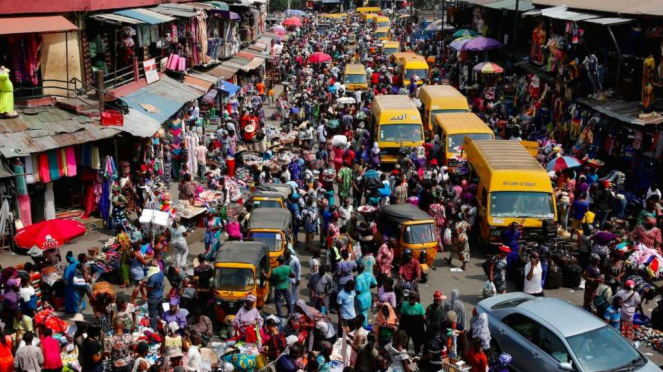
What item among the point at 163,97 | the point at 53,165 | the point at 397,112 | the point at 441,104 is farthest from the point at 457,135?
the point at 53,165

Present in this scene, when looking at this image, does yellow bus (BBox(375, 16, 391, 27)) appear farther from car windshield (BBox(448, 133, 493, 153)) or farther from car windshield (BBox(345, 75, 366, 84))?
car windshield (BBox(448, 133, 493, 153))

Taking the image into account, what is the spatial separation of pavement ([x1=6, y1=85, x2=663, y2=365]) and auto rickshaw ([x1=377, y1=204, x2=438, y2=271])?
54 centimetres

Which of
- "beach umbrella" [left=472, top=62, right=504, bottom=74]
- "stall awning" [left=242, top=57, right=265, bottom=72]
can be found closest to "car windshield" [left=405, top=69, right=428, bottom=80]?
"beach umbrella" [left=472, top=62, right=504, bottom=74]

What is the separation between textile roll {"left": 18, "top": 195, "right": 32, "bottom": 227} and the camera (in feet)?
62.6

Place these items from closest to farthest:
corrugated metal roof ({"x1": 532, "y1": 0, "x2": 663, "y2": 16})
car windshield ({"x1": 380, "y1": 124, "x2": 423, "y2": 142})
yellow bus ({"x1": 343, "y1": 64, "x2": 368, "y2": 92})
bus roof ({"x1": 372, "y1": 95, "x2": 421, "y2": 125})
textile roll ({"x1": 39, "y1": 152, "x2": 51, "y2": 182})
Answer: textile roll ({"x1": 39, "y1": 152, "x2": 51, "y2": 182})
corrugated metal roof ({"x1": 532, "y1": 0, "x2": 663, "y2": 16})
car windshield ({"x1": 380, "y1": 124, "x2": 423, "y2": 142})
bus roof ({"x1": 372, "y1": 95, "x2": 421, "y2": 125})
yellow bus ({"x1": 343, "y1": 64, "x2": 368, "y2": 92})

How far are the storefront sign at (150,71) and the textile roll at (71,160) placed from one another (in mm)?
9118

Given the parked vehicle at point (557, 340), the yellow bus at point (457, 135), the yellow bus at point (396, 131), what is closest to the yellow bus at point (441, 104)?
the yellow bus at point (396, 131)

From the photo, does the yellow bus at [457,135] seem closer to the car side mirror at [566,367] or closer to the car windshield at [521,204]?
the car windshield at [521,204]

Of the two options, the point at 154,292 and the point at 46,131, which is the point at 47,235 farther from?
the point at 46,131

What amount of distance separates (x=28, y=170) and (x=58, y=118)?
2.39m

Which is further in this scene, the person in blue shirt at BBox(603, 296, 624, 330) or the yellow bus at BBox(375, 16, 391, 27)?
the yellow bus at BBox(375, 16, 391, 27)

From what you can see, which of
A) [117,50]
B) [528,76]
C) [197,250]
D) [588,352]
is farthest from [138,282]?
[528,76]

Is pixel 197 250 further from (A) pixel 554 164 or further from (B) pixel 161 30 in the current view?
(B) pixel 161 30

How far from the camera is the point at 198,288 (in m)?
15.2
